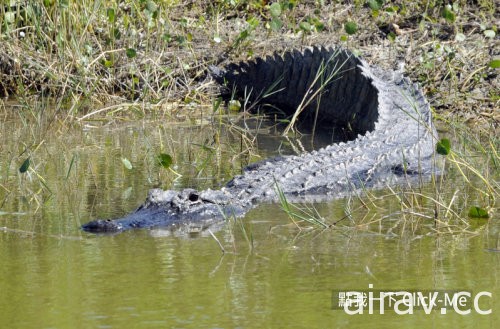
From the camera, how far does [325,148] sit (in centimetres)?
605

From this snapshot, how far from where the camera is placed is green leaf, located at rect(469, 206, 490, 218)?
4.55m

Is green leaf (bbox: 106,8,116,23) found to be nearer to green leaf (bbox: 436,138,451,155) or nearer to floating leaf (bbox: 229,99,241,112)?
floating leaf (bbox: 229,99,241,112)

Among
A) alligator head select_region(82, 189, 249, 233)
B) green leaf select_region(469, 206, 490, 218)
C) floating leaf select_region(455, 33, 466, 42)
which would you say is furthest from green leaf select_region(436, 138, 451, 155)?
floating leaf select_region(455, 33, 466, 42)

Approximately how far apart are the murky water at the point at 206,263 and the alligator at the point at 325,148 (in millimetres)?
185

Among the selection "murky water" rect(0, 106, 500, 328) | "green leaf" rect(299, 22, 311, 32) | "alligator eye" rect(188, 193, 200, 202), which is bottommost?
"murky water" rect(0, 106, 500, 328)

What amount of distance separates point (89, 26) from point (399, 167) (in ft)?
9.64

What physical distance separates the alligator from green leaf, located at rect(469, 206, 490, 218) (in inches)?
13.7

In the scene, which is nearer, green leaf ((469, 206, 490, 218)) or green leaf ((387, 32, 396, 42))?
green leaf ((469, 206, 490, 218))

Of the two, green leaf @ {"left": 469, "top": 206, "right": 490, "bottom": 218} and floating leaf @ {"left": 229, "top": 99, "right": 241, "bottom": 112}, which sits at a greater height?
floating leaf @ {"left": 229, "top": 99, "right": 241, "bottom": 112}

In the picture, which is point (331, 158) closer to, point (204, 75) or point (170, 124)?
point (170, 124)

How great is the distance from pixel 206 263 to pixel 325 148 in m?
2.29

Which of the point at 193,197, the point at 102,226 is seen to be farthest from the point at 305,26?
the point at 102,226

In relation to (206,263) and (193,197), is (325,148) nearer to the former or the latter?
(193,197)

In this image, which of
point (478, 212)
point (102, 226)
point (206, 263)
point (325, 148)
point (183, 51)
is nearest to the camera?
point (206, 263)
